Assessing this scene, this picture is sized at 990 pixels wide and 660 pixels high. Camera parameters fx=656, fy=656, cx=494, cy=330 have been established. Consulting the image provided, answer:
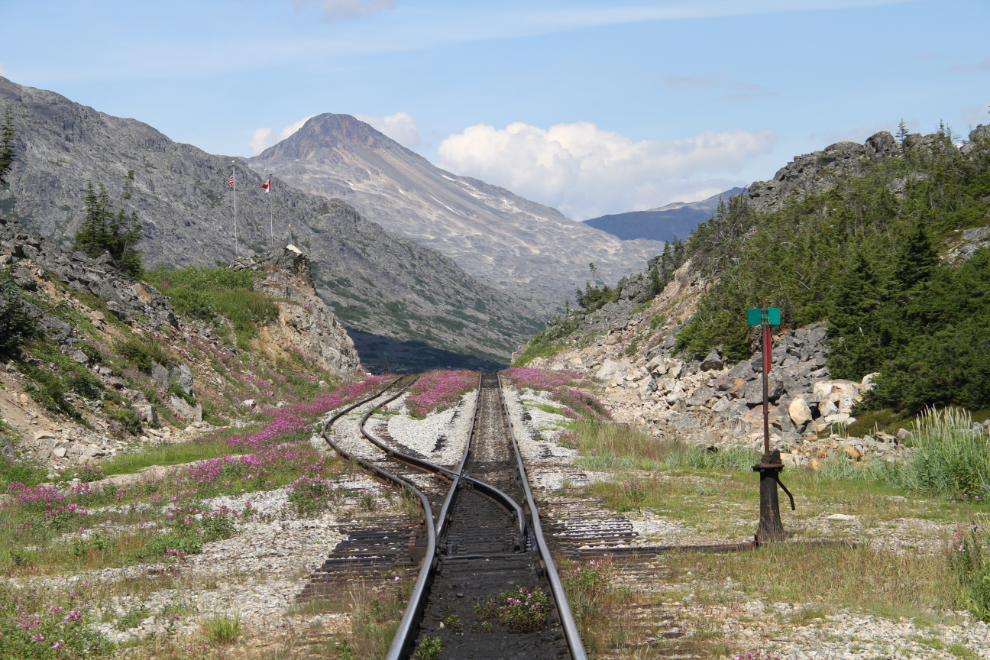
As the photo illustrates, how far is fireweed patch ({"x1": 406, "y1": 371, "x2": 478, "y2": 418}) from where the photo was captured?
28.1 meters

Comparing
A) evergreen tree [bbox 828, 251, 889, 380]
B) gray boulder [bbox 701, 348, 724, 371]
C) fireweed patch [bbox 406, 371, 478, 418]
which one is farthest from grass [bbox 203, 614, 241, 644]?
gray boulder [bbox 701, 348, 724, 371]

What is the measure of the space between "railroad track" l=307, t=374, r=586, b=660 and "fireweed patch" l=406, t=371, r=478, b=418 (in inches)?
475

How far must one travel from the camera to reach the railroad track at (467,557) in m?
5.70

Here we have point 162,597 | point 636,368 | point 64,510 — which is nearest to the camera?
point 162,597

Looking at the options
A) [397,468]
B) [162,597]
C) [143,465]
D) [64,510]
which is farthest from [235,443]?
[162,597]

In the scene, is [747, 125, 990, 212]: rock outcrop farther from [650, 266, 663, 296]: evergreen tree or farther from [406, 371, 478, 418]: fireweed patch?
[406, 371, 478, 418]: fireweed patch

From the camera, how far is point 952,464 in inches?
450

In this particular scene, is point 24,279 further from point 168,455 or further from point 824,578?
point 824,578

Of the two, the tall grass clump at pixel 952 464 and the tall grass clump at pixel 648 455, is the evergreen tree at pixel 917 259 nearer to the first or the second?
the tall grass clump at pixel 648 455

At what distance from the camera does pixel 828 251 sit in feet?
118

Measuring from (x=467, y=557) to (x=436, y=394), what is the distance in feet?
82.4

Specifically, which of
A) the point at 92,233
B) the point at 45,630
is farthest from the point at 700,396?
the point at 92,233

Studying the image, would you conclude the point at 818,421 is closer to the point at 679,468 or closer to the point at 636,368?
the point at 679,468

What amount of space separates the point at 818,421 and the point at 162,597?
2106 cm
